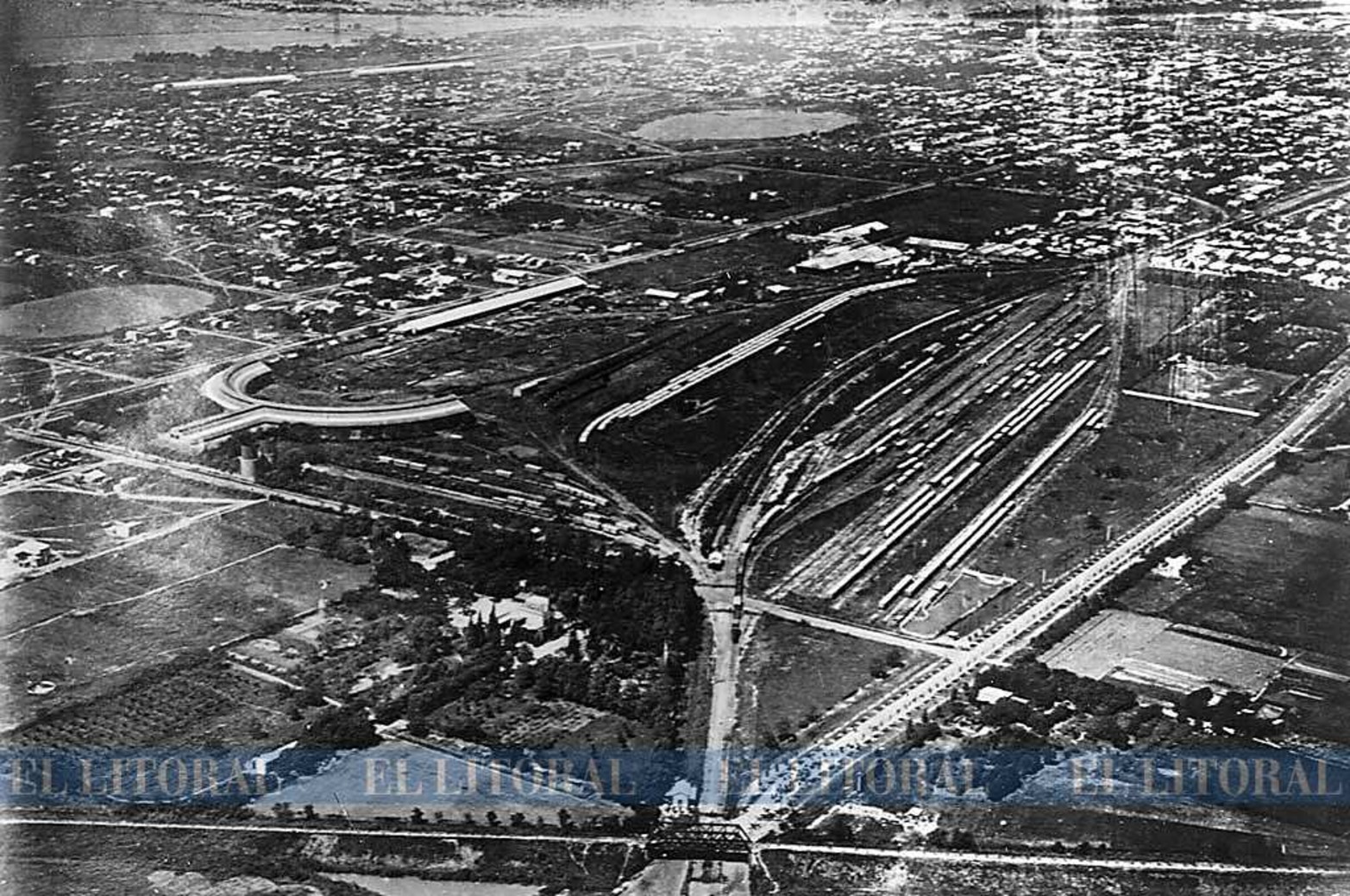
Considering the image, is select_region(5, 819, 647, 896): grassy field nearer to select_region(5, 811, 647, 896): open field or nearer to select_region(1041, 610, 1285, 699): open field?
select_region(5, 811, 647, 896): open field

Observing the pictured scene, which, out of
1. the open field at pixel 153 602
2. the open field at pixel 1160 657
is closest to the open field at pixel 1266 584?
the open field at pixel 1160 657

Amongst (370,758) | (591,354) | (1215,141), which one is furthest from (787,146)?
(370,758)

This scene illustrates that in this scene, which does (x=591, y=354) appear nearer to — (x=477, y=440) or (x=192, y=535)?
(x=477, y=440)

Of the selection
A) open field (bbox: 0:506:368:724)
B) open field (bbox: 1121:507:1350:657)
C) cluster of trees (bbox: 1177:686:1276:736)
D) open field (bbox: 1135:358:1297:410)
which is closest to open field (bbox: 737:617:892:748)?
cluster of trees (bbox: 1177:686:1276:736)

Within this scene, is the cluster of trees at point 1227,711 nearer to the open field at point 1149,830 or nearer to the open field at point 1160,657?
the open field at point 1160,657

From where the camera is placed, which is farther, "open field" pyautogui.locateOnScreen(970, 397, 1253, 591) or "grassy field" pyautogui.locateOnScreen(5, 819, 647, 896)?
"open field" pyautogui.locateOnScreen(970, 397, 1253, 591)
